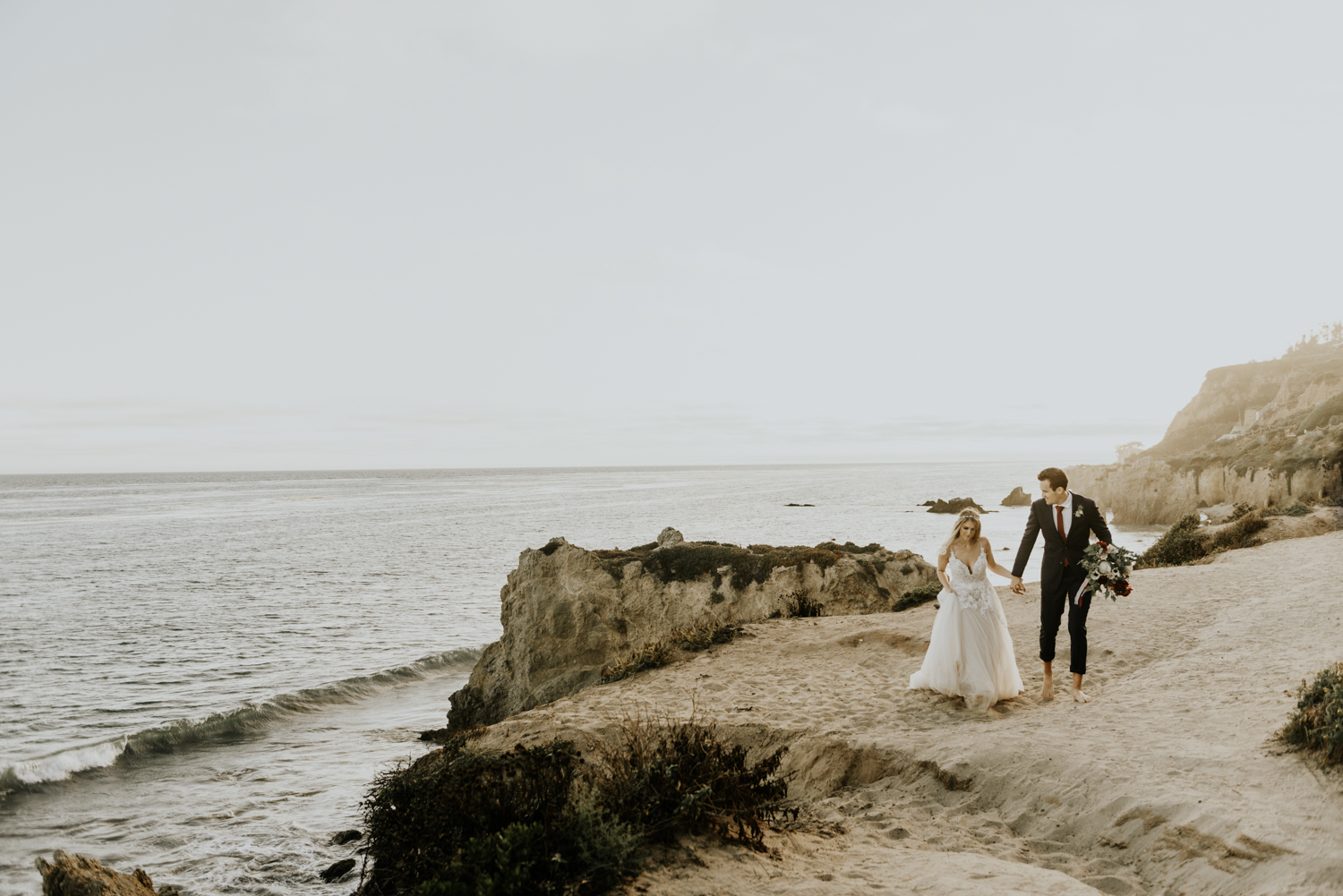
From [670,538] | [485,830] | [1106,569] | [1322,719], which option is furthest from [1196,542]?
[485,830]

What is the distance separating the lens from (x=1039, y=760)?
668 cm

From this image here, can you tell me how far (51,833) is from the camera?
10.5 metres

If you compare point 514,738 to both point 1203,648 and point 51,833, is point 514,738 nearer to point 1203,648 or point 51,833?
point 51,833

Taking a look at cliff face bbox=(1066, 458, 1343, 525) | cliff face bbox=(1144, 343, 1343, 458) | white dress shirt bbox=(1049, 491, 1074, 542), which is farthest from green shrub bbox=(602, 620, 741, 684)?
cliff face bbox=(1144, 343, 1343, 458)

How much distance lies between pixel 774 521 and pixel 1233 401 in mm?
62891

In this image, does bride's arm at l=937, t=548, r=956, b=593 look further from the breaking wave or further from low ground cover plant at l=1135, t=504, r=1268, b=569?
low ground cover plant at l=1135, t=504, r=1268, b=569

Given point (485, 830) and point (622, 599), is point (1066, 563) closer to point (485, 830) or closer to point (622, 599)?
point (485, 830)

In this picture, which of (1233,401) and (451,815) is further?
(1233,401)

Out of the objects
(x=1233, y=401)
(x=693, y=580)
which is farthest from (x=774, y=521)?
(x=1233, y=401)

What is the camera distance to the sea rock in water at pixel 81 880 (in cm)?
582

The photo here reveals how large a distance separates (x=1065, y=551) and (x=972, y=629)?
137cm

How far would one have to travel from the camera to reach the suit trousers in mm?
8297

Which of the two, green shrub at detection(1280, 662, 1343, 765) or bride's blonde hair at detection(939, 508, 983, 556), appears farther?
bride's blonde hair at detection(939, 508, 983, 556)

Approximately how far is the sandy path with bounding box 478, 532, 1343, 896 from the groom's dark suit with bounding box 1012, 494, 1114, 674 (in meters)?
0.79
